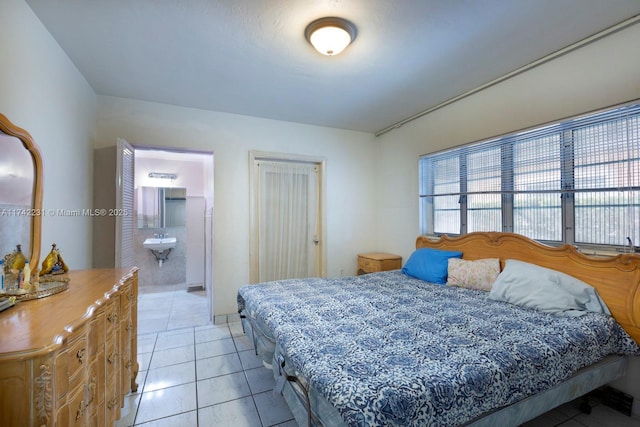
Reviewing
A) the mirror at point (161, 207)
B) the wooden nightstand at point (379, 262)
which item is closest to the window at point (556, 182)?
the wooden nightstand at point (379, 262)

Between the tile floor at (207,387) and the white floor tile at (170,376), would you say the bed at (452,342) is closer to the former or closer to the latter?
the tile floor at (207,387)

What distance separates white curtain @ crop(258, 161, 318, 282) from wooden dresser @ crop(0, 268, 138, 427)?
2.07 metres

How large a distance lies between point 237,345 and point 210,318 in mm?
870

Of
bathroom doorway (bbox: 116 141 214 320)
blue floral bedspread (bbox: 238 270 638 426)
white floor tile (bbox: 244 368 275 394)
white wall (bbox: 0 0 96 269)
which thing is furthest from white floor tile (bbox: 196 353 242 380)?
bathroom doorway (bbox: 116 141 214 320)

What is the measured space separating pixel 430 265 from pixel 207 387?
7.92 feet

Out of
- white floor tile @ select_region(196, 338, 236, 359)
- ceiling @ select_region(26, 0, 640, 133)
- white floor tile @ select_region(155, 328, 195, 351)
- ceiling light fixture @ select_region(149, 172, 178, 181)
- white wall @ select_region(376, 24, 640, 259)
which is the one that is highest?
ceiling @ select_region(26, 0, 640, 133)

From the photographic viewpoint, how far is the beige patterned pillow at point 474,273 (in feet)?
8.36

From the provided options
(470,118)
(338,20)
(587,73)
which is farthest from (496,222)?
(338,20)

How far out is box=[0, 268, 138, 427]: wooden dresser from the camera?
2.81ft

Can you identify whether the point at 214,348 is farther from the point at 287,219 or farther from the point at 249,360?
the point at 287,219

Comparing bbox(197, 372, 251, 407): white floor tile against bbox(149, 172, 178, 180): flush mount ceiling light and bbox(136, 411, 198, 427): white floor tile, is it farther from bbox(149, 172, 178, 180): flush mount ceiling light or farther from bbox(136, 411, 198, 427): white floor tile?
bbox(149, 172, 178, 180): flush mount ceiling light

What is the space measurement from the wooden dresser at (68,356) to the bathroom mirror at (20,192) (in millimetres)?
350

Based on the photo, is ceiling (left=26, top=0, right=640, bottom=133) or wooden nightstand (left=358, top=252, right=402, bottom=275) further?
wooden nightstand (left=358, top=252, right=402, bottom=275)

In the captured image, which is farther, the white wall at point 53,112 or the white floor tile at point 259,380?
the white floor tile at point 259,380
